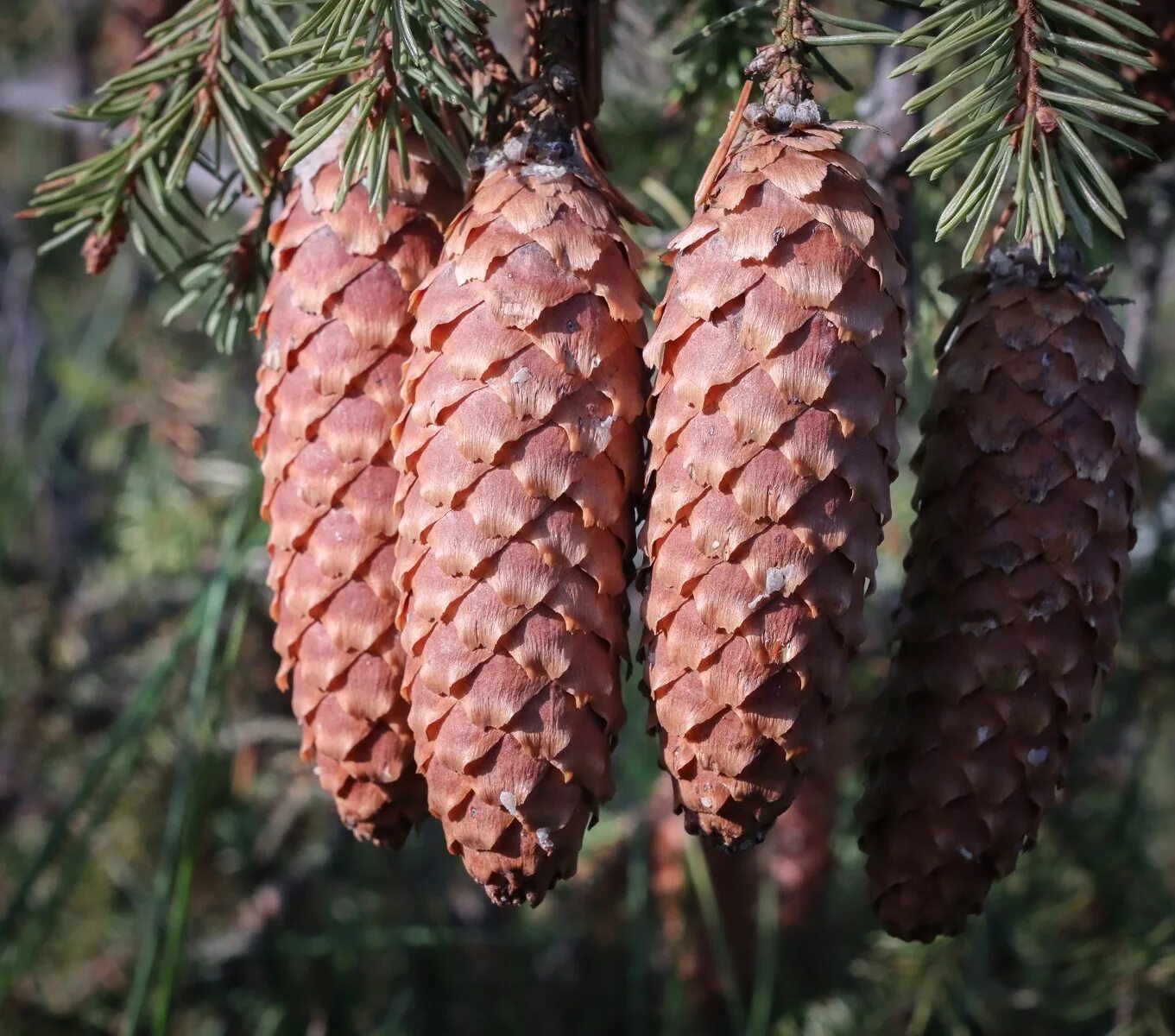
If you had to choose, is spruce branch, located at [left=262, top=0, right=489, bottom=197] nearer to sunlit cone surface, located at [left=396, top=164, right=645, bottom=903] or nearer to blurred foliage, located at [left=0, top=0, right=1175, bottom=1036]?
sunlit cone surface, located at [left=396, top=164, right=645, bottom=903]

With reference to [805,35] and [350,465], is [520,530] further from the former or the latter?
[805,35]

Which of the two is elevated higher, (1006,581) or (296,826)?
(1006,581)

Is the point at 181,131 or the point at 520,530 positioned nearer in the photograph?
the point at 520,530

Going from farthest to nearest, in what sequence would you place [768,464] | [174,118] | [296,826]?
[296,826]
[174,118]
[768,464]

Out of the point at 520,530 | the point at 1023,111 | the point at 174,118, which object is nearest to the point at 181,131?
the point at 174,118

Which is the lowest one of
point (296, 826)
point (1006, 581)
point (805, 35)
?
point (296, 826)

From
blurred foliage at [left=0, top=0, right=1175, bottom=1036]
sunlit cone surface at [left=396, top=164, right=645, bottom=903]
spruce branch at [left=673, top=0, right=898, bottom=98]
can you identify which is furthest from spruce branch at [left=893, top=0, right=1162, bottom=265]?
blurred foliage at [left=0, top=0, right=1175, bottom=1036]

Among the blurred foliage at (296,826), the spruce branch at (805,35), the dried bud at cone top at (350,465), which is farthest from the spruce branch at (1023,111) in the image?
the blurred foliage at (296,826)
